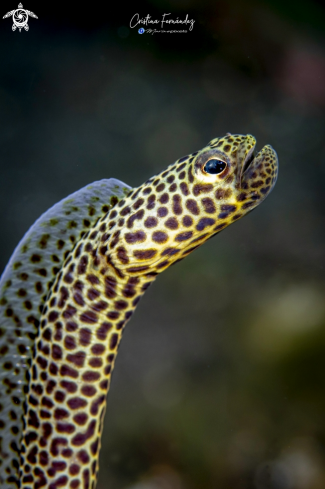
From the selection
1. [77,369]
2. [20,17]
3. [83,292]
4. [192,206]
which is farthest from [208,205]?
[20,17]

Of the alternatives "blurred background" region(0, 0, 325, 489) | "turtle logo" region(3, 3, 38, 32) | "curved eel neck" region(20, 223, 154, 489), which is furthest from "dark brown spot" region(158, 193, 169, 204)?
"turtle logo" region(3, 3, 38, 32)

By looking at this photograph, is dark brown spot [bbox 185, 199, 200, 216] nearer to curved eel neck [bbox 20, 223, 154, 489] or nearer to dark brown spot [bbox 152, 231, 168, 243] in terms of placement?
dark brown spot [bbox 152, 231, 168, 243]

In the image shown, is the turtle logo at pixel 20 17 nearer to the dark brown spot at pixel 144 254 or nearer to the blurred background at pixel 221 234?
the blurred background at pixel 221 234

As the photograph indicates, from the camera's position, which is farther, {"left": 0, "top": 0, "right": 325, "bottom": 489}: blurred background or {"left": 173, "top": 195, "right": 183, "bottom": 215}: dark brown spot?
{"left": 0, "top": 0, "right": 325, "bottom": 489}: blurred background

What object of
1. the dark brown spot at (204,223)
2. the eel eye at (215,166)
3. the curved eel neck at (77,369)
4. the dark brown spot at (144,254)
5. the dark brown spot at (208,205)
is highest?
the eel eye at (215,166)

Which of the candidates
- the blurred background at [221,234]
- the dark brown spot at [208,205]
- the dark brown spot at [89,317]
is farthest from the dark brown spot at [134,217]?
the blurred background at [221,234]

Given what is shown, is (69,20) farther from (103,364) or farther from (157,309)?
(103,364)
